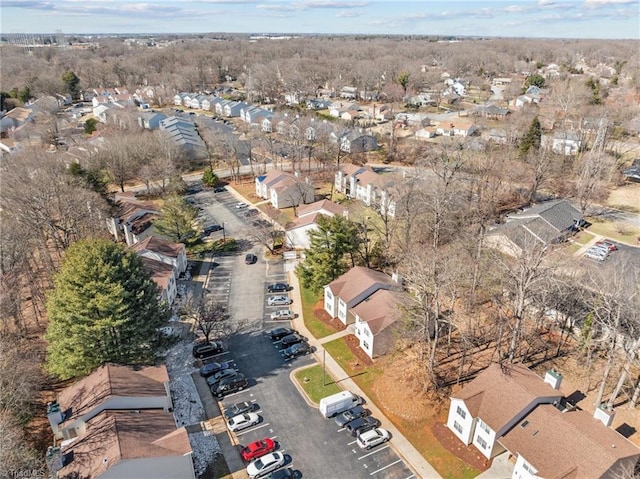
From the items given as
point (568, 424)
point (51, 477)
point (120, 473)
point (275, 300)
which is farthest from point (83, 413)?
point (568, 424)

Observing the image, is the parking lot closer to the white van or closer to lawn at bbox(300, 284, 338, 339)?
the white van

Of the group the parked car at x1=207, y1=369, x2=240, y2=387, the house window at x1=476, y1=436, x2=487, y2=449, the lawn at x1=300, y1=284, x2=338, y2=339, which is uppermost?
the house window at x1=476, y1=436, x2=487, y2=449

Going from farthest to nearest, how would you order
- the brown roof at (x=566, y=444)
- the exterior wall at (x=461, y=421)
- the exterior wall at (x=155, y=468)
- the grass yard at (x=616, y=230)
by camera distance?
the grass yard at (x=616, y=230) < the exterior wall at (x=461, y=421) < the brown roof at (x=566, y=444) < the exterior wall at (x=155, y=468)

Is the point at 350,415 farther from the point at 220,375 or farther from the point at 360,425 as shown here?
the point at 220,375

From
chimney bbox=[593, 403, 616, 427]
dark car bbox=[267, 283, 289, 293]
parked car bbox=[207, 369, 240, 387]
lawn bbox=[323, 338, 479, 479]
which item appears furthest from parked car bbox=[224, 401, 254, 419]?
chimney bbox=[593, 403, 616, 427]

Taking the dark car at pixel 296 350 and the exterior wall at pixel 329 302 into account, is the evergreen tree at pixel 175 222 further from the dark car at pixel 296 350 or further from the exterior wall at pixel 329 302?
the dark car at pixel 296 350

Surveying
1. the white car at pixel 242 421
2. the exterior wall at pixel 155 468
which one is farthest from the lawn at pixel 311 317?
the exterior wall at pixel 155 468

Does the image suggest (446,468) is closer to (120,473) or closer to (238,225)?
(120,473)
